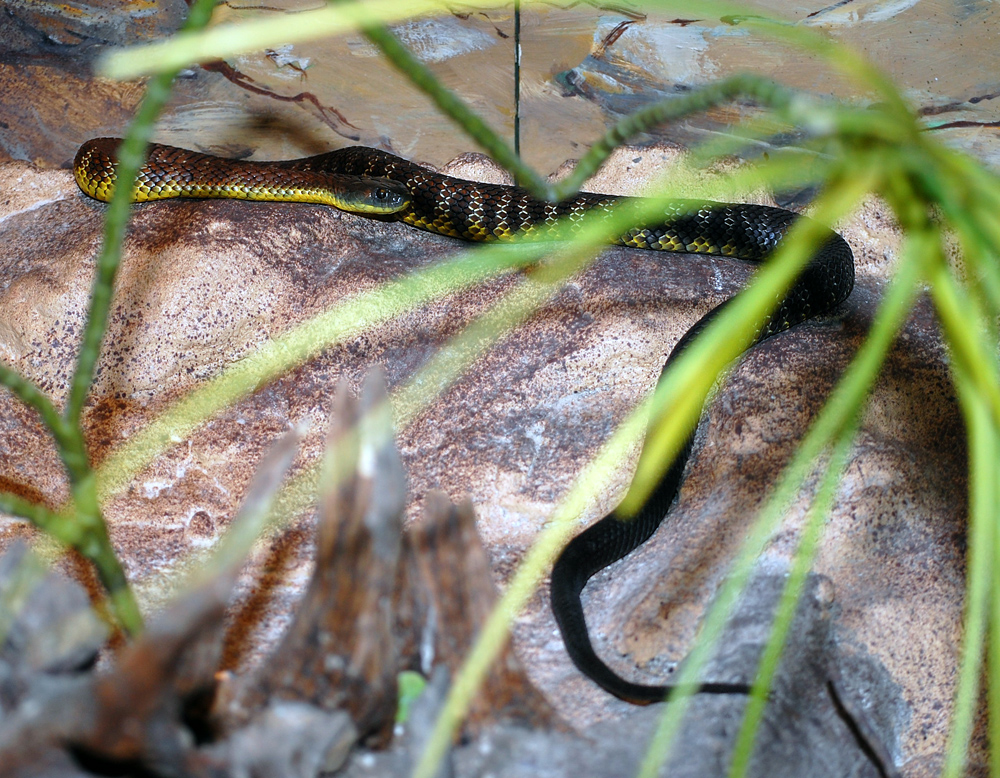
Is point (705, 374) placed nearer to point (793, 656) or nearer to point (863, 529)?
point (793, 656)

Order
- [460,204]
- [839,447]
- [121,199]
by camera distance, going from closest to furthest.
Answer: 1. [839,447]
2. [121,199]
3. [460,204]

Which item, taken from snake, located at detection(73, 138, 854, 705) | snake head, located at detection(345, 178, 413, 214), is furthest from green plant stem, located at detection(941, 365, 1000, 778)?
snake head, located at detection(345, 178, 413, 214)

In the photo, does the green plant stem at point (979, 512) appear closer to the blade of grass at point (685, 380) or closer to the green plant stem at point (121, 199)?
the blade of grass at point (685, 380)

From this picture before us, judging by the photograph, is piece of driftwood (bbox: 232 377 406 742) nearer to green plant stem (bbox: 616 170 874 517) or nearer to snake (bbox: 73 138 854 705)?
green plant stem (bbox: 616 170 874 517)

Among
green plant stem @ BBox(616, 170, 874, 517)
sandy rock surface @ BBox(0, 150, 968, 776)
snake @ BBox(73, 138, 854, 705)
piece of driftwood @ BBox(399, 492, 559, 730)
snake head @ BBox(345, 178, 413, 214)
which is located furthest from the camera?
snake head @ BBox(345, 178, 413, 214)

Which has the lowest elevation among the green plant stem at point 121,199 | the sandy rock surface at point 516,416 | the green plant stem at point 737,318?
the sandy rock surface at point 516,416

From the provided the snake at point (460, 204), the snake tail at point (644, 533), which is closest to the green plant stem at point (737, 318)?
the snake tail at point (644, 533)

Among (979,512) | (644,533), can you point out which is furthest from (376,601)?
(644,533)

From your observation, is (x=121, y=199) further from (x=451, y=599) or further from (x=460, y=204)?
(x=460, y=204)
